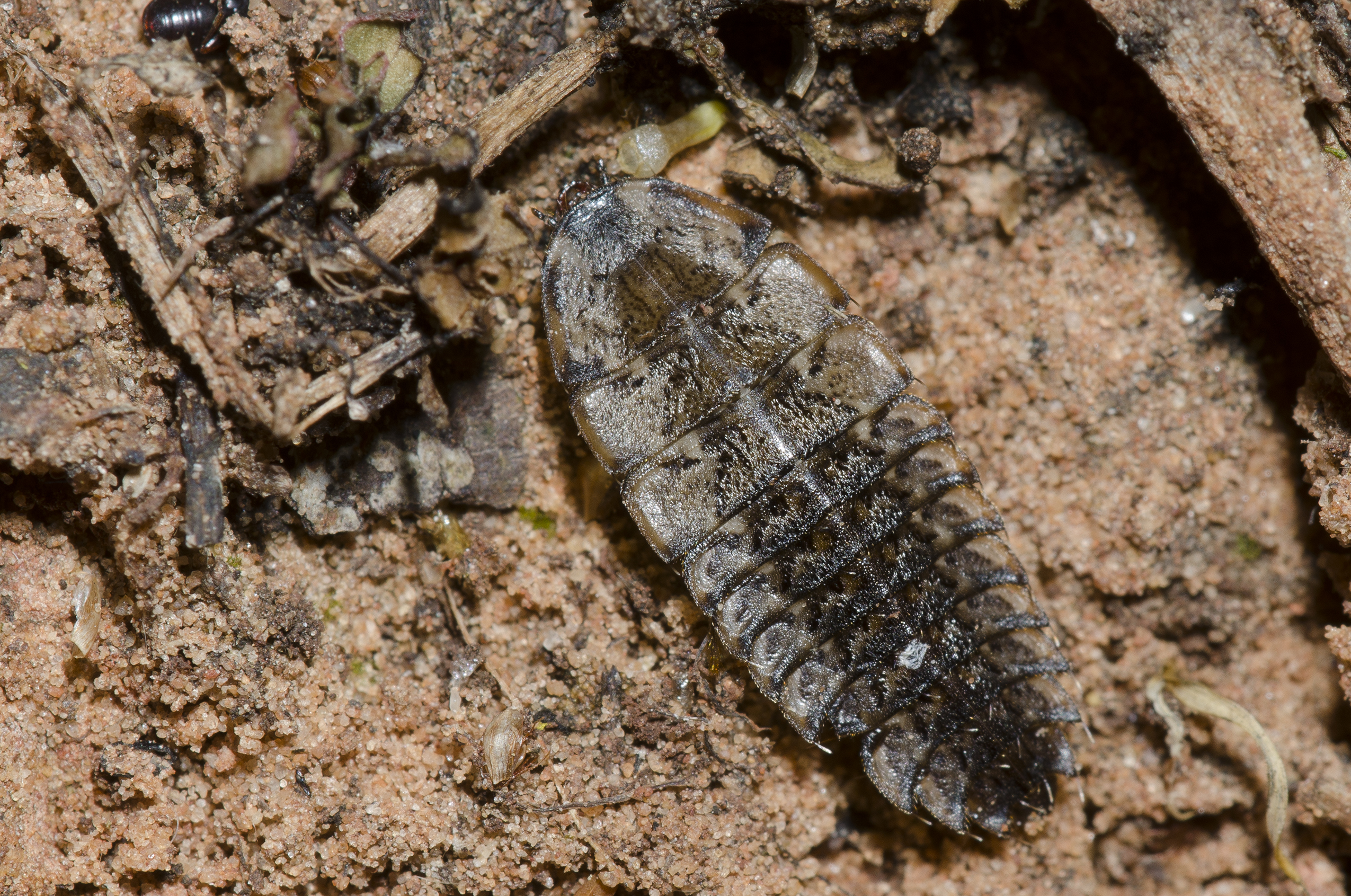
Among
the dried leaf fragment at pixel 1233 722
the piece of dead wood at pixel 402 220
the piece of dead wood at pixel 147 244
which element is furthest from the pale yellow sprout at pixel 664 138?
the dried leaf fragment at pixel 1233 722

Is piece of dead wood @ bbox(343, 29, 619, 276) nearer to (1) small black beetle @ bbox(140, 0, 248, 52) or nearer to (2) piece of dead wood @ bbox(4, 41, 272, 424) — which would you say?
(2) piece of dead wood @ bbox(4, 41, 272, 424)

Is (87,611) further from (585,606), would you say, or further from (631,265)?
(631,265)

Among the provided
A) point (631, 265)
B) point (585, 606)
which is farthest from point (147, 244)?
point (585, 606)

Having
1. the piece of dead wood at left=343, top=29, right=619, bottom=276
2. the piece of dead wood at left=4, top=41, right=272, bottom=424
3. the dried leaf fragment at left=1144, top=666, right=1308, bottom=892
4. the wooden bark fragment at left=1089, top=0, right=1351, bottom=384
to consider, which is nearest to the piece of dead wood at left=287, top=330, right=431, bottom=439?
the piece of dead wood at left=4, top=41, right=272, bottom=424

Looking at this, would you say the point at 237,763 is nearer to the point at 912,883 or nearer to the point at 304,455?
the point at 304,455

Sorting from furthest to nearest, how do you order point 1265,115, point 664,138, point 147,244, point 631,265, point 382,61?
point 664,138 → point 631,265 → point 382,61 → point 1265,115 → point 147,244

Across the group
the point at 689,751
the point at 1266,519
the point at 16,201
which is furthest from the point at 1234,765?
the point at 16,201
